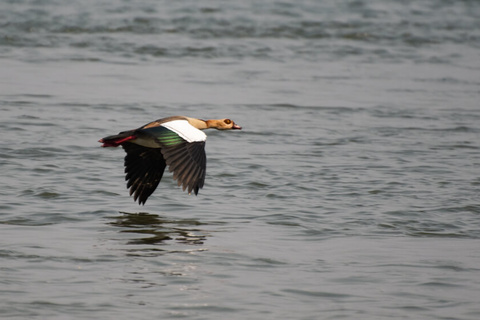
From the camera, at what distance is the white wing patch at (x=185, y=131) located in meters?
8.73

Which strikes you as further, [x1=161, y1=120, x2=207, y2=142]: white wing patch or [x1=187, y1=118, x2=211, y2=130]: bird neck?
[x1=187, y1=118, x2=211, y2=130]: bird neck

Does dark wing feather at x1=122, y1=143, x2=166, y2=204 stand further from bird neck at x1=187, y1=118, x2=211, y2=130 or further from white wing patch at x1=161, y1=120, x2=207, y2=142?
bird neck at x1=187, y1=118, x2=211, y2=130

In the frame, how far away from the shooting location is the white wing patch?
873cm

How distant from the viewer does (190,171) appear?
8.42m

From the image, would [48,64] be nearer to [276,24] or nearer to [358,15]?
[276,24]

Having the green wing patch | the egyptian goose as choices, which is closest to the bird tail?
the egyptian goose

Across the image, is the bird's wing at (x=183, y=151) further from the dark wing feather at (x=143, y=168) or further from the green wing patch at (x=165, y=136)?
the dark wing feather at (x=143, y=168)

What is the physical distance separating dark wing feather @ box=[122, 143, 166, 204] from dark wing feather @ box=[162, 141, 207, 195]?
72cm

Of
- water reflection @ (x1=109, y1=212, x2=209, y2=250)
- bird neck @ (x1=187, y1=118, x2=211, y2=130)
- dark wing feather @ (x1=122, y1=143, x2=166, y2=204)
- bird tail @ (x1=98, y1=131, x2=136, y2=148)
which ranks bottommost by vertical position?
water reflection @ (x1=109, y1=212, x2=209, y2=250)

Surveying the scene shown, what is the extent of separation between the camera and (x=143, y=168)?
9.38 meters

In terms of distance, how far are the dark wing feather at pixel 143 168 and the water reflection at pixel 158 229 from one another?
44cm

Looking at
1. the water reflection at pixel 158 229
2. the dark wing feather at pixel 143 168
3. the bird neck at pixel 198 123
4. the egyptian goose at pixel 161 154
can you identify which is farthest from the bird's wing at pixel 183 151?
the bird neck at pixel 198 123

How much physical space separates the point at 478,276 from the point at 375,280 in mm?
828

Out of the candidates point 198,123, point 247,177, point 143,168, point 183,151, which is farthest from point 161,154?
point 247,177
